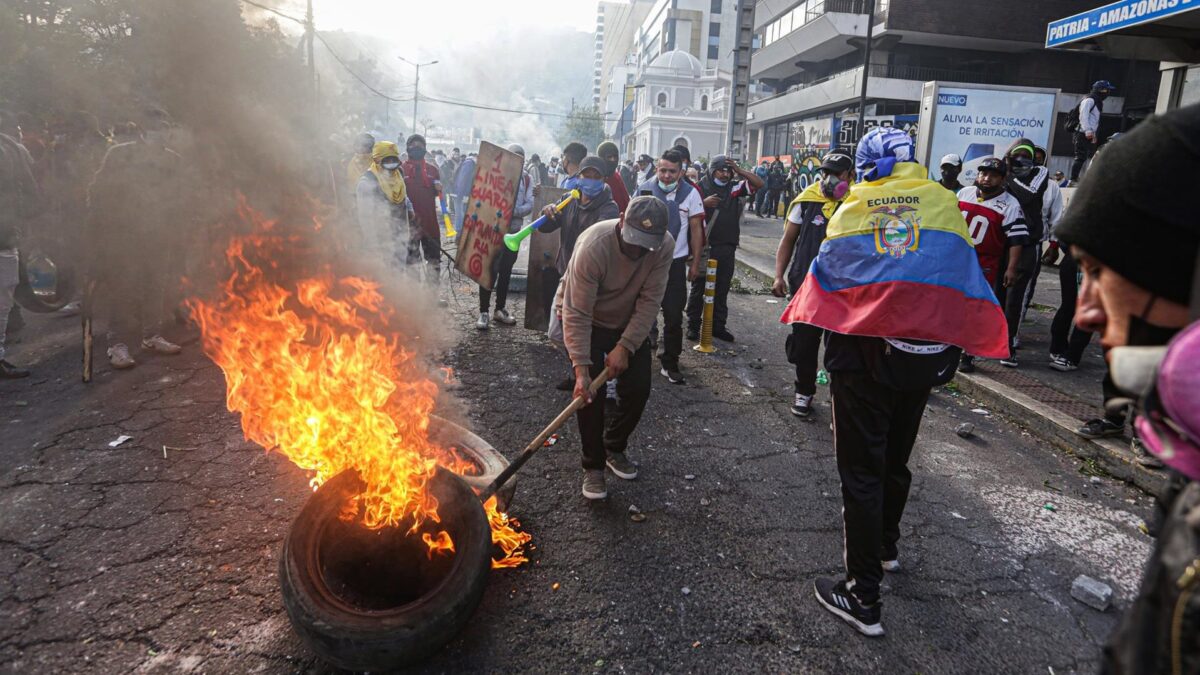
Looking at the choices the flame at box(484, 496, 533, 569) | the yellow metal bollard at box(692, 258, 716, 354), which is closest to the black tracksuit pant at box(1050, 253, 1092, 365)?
the yellow metal bollard at box(692, 258, 716, 354)

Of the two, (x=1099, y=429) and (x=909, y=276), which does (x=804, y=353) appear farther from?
(x=909, y=276)

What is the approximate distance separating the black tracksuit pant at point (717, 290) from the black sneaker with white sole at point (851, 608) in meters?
4.53

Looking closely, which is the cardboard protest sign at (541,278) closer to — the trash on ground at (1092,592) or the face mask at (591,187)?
the face mask at (591,187)

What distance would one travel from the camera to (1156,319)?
1146 mm

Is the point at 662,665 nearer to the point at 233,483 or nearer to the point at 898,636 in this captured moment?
the point at 898,636

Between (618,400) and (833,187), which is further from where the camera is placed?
(833,187)

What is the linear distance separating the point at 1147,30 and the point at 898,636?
8870 mm

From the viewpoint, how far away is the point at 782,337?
8062mm

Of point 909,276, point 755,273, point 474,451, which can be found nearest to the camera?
point 909,276

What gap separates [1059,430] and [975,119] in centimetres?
810

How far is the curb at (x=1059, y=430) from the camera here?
4328 millimetres

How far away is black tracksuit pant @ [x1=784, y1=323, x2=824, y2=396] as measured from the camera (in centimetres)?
473

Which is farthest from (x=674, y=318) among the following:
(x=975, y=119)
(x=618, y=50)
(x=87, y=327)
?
(x=618, y=50)

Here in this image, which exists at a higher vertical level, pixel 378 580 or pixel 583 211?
pixel 583 211
